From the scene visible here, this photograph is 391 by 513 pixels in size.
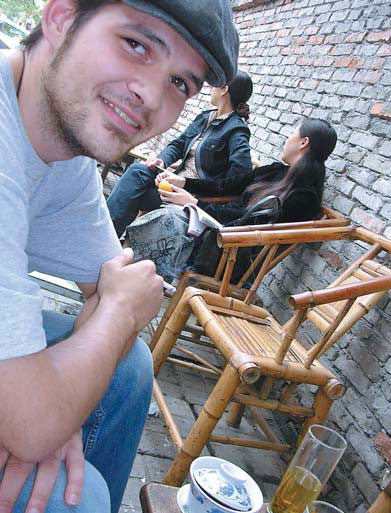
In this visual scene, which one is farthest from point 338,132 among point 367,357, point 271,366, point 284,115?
point 271,366

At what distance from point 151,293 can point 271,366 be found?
1.96ft

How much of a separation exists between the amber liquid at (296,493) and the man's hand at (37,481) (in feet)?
1.51

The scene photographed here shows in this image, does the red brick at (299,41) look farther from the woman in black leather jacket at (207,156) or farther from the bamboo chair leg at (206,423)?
the bamboo chair leg at (206,423)

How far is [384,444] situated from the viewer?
1651mm

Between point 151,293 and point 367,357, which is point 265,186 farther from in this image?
point 151,293

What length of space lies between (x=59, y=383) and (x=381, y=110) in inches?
81.9

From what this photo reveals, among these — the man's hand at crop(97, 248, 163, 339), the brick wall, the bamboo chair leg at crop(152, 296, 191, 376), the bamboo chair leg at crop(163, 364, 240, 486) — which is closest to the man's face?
the man's hand at crop(97, 248, 163, 339)

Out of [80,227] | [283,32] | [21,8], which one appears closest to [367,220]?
[80,227]

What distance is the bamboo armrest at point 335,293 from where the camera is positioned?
132 cm

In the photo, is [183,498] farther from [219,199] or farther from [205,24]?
[219,199]

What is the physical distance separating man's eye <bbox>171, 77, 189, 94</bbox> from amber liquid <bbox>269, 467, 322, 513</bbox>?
0.93m

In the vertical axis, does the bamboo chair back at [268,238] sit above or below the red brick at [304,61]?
below

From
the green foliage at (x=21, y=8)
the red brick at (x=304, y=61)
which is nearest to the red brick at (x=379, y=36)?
the red brick at (x=304, y=61)

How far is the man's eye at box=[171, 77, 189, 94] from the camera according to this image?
0.97m
